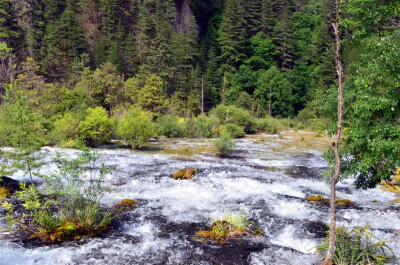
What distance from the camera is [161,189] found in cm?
1097

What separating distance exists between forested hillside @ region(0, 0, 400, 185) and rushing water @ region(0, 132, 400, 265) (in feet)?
33.3

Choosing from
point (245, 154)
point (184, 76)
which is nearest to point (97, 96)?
point (184, 76)

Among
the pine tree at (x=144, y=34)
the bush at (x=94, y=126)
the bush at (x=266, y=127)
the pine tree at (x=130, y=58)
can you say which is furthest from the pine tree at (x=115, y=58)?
the bush at (x=94, y=126)

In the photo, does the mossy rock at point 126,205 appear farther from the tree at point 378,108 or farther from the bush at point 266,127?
the bush at point 266,127

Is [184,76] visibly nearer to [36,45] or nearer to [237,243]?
[36,45]

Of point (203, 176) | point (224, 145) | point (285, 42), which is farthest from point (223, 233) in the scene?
point (285, 42)

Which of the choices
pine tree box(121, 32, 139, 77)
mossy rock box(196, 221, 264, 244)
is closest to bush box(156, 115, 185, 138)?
mossy rock box(196, 221, 264, 244)

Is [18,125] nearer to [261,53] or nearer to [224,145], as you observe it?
[224,145]

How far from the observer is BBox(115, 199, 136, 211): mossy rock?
8807 millimetres

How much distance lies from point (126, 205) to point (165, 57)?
40998 millimetres

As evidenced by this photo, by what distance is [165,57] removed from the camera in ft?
154

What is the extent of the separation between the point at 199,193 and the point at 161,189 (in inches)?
60.2

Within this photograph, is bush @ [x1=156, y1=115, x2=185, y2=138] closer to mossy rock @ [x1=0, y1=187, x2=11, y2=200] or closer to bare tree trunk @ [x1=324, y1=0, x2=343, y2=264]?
mossy rock @ [x1=0, y1=187, x2=11, y2=200]

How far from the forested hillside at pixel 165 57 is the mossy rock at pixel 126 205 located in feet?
42.9
